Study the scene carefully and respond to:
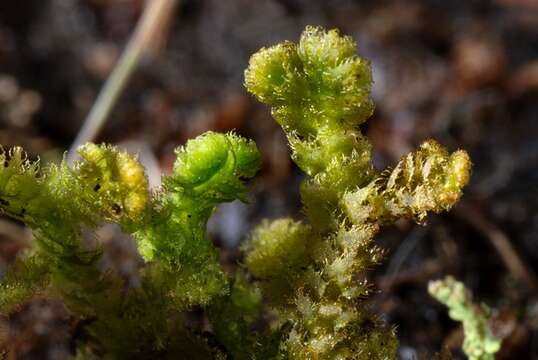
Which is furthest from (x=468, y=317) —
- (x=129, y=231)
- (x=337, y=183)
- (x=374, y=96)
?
(x=374, y=96)

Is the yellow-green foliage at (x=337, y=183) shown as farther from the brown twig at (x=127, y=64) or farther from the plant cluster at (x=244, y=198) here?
the brown twig at (x=127, y=64)

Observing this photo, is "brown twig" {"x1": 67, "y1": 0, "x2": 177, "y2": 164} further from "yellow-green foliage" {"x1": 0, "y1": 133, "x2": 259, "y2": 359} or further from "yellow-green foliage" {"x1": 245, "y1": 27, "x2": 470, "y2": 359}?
"yellow-green foliage" {"x1": 245, "y1": 27, "x2": 470, "y2": 359}

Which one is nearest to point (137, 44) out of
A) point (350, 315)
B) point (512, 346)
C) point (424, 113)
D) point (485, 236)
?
point (424, 113)

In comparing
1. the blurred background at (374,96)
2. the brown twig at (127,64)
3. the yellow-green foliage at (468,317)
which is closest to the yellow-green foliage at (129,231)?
the yellow-green foliage at (468,317)

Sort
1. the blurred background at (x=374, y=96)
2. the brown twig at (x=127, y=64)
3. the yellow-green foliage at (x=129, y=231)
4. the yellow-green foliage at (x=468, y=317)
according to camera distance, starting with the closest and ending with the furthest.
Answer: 1. the yellow-green foliage at (x=129, y=231)
2. the yellow-green foliage at (x=468, y=317)
3. the blurred background at (x=374, y=96)
4. the brown twig at (x=127, y=64)

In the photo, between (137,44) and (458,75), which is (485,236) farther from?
(137,44)

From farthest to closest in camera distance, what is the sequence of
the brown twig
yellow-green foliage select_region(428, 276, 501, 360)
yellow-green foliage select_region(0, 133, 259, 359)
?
1. the brown twig
2. yellow-green foliage select_region(428, 276, 501, 360)
3. yellow-green foliage select_region(0, 133, 259, 359)

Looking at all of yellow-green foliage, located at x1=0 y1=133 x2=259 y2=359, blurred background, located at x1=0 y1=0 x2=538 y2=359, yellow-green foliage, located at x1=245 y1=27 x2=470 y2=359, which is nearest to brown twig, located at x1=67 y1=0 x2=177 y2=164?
blurred background, located at x1=0 y1=0 x2=538 y2=359

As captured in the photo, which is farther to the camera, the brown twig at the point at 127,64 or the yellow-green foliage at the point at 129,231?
the brown twig at the point at 127,64
